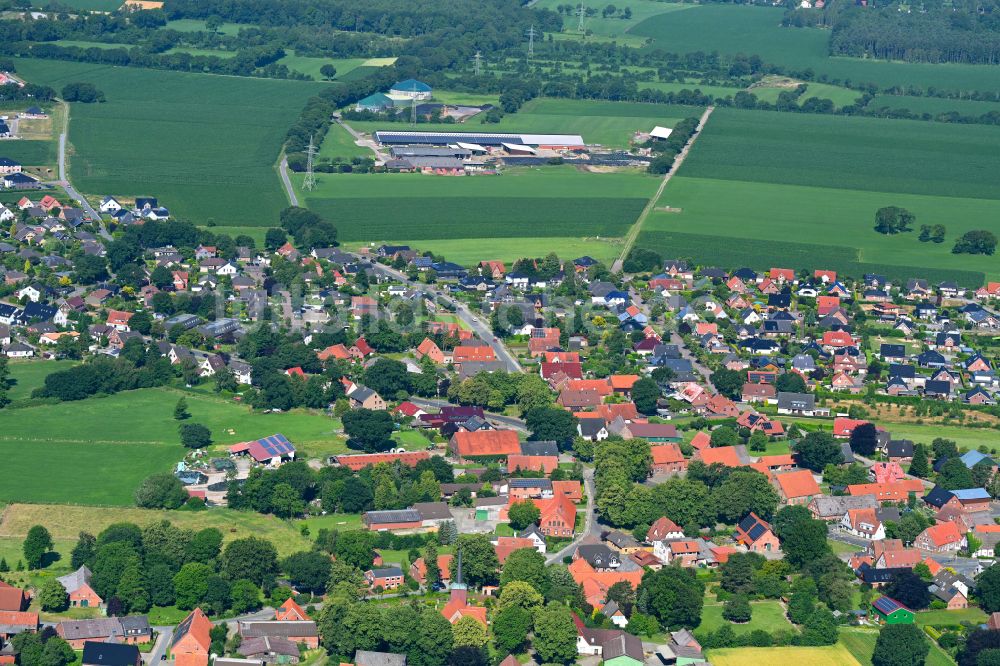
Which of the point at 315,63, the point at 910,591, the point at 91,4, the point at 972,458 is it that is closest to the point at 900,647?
the point at 910,591

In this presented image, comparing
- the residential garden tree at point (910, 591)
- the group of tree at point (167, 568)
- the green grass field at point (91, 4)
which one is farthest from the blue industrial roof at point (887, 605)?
the green grass field at point (91, 4)

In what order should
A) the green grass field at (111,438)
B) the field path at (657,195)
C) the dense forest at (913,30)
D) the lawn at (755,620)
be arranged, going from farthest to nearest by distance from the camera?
1. the dense forest at (913,30)
2. the field path at (657,195)
3. the green grass field at (111,438)
4. the lawn at (755,620)

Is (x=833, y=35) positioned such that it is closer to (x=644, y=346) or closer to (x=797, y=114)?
(x=797, y=114)

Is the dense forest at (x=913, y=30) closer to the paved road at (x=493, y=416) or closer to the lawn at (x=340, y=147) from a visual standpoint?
the lawn at (x=340, y=147)

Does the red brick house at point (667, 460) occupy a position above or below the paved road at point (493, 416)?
above

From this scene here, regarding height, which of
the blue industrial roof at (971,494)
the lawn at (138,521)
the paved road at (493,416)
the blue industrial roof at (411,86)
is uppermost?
the blue industrial roof at (411,86)

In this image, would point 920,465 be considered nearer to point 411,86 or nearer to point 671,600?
point 671,600

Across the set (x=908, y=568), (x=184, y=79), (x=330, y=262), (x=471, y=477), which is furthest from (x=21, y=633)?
(x=184, y=79)
